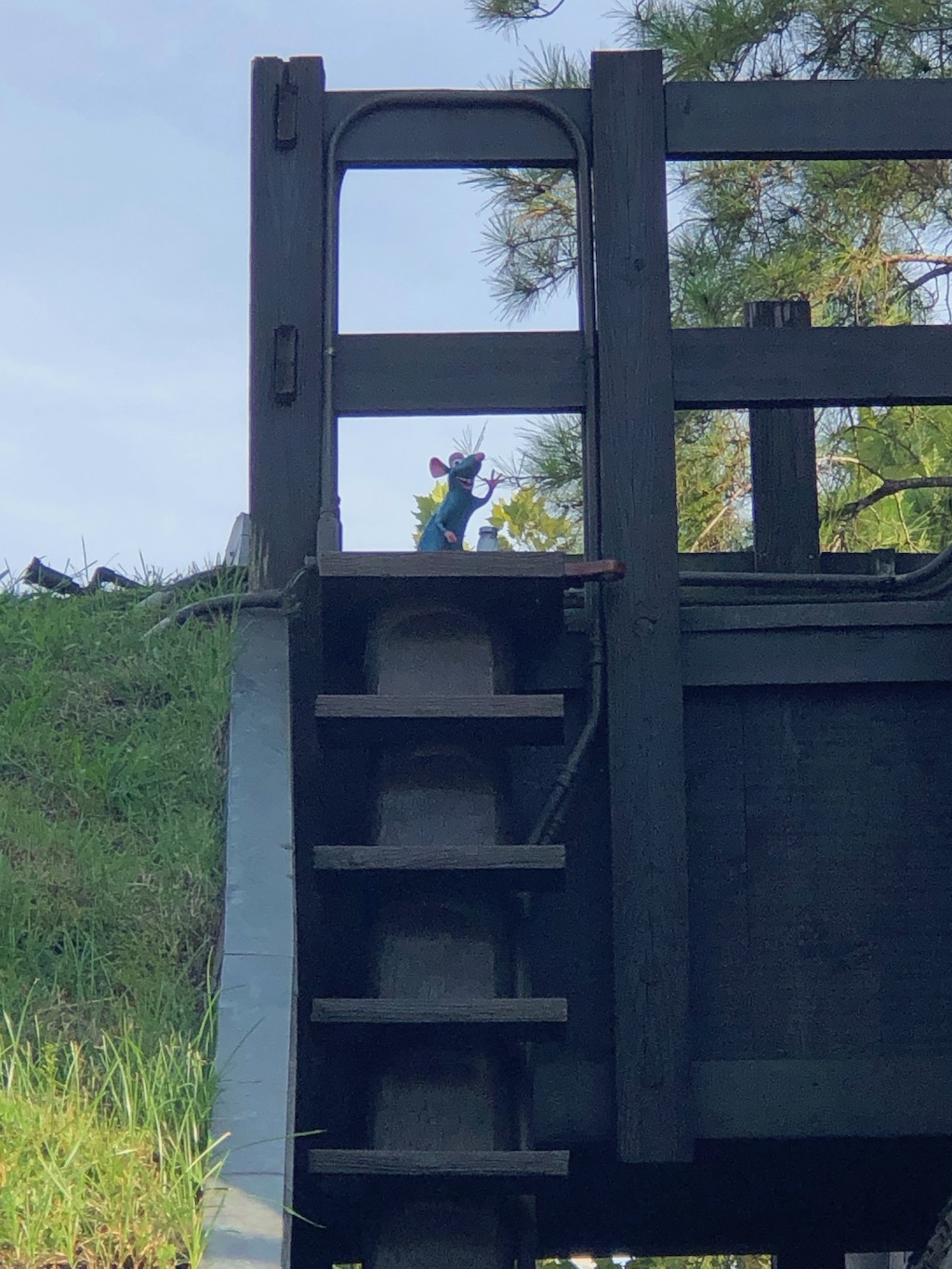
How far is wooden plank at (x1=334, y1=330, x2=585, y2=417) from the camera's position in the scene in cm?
364

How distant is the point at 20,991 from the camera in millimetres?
2525

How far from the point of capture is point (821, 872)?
3.53m

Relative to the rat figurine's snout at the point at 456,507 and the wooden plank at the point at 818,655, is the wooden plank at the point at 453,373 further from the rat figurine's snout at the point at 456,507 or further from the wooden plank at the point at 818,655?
the wooden plank at the point at 818,655

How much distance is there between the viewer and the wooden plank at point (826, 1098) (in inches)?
133

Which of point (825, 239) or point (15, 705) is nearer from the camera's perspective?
point (15, 705)

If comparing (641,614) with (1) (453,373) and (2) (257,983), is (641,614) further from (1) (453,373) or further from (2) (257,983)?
(2) (257,983)

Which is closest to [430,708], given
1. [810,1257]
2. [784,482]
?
[784,482]

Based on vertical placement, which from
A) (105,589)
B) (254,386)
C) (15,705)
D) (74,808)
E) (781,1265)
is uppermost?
(254,386)

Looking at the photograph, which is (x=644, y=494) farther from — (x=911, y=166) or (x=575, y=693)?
(x=911, y=166)

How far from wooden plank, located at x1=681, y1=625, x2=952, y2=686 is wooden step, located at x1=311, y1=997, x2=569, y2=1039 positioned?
1.00 meters

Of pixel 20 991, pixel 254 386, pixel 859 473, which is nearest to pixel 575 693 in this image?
pixel 254 386

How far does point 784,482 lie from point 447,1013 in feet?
8.32

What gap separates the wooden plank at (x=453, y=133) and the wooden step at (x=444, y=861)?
5.51ft

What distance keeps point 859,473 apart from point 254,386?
5426 millimetres
